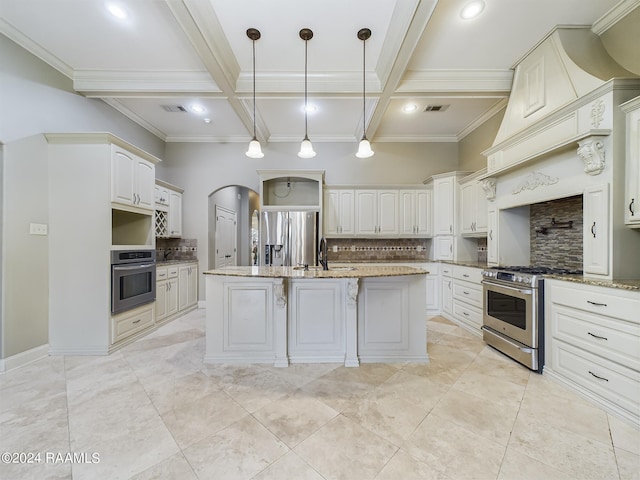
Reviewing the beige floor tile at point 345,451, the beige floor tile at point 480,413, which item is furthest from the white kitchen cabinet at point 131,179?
the beige floor tile at point 480,413

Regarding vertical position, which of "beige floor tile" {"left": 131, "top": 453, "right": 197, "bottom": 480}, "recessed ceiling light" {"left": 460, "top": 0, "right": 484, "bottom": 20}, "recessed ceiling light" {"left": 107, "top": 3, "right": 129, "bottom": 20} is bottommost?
"beige floor tile" {"left": 131, "top": 453, "right": 197, "bottom": 480}

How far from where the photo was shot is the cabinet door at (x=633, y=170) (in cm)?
187

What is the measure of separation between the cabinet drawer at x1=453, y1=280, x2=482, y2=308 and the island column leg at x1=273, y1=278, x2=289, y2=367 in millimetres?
2528

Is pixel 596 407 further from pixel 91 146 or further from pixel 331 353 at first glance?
pixel 91 146

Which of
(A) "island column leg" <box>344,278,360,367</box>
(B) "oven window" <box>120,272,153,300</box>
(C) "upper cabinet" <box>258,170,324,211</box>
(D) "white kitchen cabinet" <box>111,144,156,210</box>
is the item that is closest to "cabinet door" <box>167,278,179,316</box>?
→ (B) "oven window" <box>120,272,153,300</box>

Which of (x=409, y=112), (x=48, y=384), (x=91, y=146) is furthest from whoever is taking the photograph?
(x=409, y=112)

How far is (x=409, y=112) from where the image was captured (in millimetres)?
3869

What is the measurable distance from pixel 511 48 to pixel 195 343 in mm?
4817

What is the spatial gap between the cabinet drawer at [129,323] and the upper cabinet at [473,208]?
4.82 meters

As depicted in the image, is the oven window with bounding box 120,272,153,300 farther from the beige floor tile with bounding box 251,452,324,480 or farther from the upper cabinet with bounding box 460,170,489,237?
the upper cabinet with bounding box 460,170,489,237

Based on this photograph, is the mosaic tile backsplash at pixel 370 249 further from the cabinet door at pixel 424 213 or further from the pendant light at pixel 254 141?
the pendant light at pixel 254 141

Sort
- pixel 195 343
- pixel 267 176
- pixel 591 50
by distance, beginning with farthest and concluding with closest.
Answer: pixel 267 176
pixel 195 343
pixel 591 50

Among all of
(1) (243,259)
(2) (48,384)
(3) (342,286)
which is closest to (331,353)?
(3) (342,286)

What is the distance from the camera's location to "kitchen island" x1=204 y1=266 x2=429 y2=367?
2566 mm
